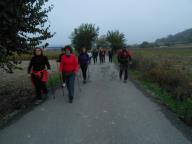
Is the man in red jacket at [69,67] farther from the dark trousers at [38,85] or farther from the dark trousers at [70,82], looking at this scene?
the dark trousers at [38,85]

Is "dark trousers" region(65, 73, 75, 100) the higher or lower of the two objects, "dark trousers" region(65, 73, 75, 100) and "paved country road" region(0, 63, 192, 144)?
the higher

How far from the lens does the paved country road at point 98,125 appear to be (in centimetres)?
645

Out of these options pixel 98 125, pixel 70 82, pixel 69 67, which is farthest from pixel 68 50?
pixel 98 125

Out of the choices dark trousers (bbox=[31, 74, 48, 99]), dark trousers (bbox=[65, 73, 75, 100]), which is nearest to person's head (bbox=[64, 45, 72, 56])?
dark trousers (bbox=[65, 73, 75, 100])

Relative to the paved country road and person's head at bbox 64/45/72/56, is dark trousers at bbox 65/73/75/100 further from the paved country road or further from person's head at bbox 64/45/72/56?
person's head at bbox 64/45/72/56

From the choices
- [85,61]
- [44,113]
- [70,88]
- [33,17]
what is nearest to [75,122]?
[44,113]

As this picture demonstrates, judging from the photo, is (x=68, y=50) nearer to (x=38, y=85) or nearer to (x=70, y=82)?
(x=70, y=82)

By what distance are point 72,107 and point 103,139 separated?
360cm

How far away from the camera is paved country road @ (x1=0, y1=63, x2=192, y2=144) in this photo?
6445 millimetres

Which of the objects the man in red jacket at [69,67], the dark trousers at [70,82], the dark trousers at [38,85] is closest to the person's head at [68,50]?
the man in red jacket at [69,67]

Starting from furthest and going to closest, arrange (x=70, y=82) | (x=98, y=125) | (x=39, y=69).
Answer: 1. (x=39, y=69)
2. (x=70, y=82)
3. (x=98, y=125)

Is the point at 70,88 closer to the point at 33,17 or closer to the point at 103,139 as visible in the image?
the point at 33,17

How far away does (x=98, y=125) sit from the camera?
7500mm

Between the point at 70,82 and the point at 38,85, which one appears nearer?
the point at 70,82
